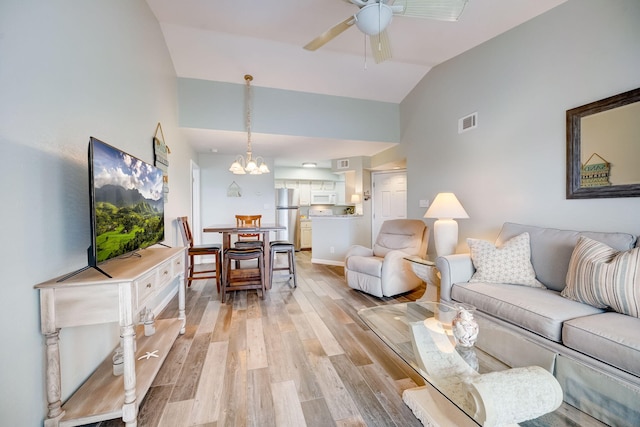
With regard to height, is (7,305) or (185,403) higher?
(7,305)

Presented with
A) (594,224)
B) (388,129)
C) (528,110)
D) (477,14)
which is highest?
(477,14)

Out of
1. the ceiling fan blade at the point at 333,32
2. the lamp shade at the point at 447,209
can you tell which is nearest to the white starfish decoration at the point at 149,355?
the ceiling fan blade at the point at 333,32

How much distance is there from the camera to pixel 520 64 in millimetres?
2562

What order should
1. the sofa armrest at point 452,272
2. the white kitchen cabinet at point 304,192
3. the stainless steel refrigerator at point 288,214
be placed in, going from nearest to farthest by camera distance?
the sofa armrest at point 452,272
the stainless steel refrigerator at point 288,214
the white kitchen cabinet at point 304,192

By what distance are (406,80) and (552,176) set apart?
2.49 metres

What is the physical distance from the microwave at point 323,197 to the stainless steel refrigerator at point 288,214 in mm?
893

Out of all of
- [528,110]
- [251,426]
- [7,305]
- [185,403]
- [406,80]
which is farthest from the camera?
[406,80]

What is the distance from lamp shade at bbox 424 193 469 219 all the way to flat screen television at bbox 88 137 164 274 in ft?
8.83

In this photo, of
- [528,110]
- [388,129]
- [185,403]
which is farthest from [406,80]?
[185,403]

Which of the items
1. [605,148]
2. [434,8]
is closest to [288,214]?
[434,8]

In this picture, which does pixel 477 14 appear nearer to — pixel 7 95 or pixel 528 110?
pixel 528 110

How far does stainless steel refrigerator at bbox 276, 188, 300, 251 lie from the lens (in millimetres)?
6430

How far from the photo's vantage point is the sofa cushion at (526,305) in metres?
1.53

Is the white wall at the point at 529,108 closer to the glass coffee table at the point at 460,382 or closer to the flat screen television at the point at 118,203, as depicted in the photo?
the glass coffee table at the point at 460,382
